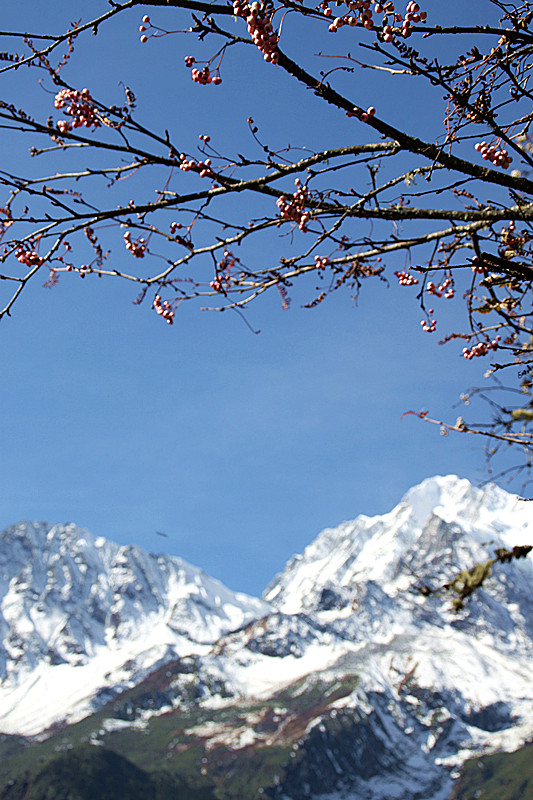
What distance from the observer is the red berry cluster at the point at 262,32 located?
5.43 m

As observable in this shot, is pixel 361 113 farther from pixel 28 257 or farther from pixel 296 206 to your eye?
pixel 28 257

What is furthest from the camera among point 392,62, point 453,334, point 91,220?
point 453,334

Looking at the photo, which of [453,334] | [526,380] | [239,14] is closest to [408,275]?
[453,334]

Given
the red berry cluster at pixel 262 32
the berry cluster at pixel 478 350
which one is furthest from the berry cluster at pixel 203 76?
the berry cluster at pixel 478 350

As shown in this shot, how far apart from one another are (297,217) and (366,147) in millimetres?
842

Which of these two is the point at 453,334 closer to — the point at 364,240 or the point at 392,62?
the point at 364,240

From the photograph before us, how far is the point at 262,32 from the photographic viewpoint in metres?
5.46

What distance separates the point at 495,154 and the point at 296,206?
1.76 m

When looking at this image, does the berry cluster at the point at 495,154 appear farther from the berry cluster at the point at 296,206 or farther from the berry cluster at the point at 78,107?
the berry cluster at the point at 78,107

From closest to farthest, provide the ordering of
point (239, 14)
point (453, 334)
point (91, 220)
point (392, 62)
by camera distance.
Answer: point (239, 14) < point (392, 62) < point (91, 220) < point (453, 334)

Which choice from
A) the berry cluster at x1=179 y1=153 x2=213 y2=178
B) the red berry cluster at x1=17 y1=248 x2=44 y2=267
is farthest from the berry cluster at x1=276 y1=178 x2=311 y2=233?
the red berry cluster at x1=17 y1=248 x2=44 y2=267

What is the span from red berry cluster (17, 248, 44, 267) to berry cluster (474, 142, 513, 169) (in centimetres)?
414

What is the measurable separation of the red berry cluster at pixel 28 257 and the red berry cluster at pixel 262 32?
2.86m

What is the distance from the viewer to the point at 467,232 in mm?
6625
